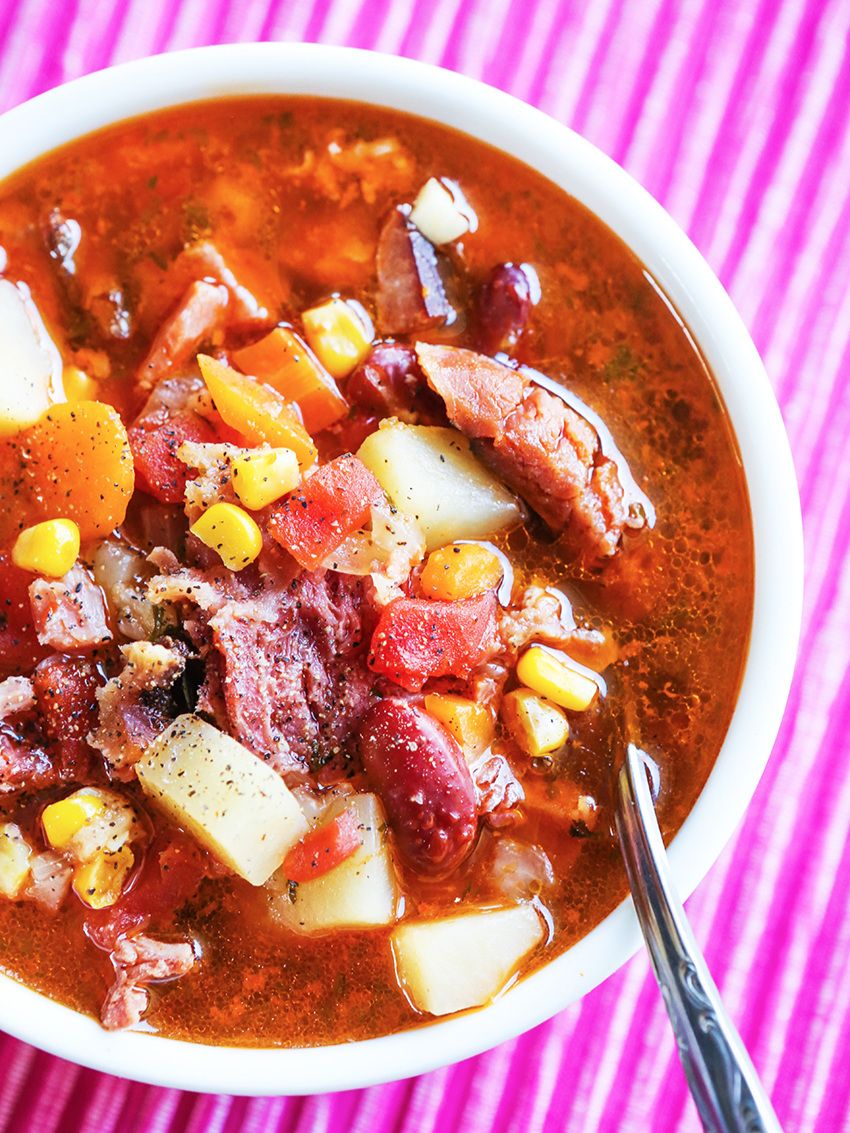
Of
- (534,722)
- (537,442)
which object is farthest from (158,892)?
(537,442)

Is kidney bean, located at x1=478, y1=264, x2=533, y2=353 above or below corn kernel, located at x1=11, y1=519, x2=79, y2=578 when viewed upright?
above

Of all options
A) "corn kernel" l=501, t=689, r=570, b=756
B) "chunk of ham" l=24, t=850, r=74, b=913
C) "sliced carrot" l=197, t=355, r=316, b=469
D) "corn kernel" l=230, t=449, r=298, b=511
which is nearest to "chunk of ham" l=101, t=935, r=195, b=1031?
"chunk of ham" l=24, t=850, r=74, b=913

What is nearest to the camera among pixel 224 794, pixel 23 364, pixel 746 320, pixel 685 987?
pixel 685 987

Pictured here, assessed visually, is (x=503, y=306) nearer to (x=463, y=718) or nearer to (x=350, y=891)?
(x=463, y=718)

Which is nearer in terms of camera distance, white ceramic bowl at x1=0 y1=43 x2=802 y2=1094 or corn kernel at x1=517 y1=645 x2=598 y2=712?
white ceramic bowl at x1=0 y1=43 x2=802 y2=1094

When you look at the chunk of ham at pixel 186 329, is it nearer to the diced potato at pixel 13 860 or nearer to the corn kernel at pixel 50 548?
the corn kernel at pixel 50 548

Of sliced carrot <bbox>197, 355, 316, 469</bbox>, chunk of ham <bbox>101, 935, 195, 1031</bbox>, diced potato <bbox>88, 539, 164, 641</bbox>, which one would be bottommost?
chunk of ham <bbox>101, 935, 195, 1031</bbox>

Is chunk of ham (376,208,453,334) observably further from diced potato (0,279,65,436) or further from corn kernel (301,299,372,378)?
diced potato (0,279,65,436)
